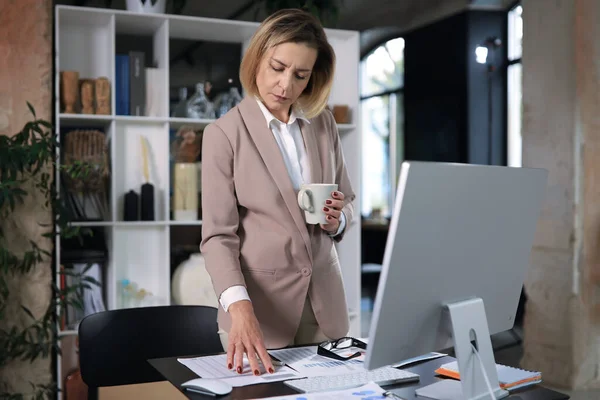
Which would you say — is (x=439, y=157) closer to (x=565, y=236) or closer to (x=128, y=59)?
(x=565, y=236)

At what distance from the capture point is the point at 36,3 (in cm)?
322

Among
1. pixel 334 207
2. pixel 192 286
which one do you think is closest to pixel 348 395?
pixel 334 207

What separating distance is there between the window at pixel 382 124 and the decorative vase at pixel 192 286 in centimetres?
592

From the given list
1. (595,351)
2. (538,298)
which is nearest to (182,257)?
(538,298)

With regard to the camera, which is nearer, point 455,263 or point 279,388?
point 455,263

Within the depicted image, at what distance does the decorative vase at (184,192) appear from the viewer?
358 centimetres

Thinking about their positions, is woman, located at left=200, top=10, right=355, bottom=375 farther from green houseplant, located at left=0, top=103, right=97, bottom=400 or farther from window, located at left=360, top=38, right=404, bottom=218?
window, located at left=360, top=38, right=404, bottom=218

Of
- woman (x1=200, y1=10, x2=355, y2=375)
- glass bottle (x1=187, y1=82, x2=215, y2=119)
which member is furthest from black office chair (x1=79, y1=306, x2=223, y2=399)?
glass bottle (x1=187, y1=82, x2=215, y2=119)

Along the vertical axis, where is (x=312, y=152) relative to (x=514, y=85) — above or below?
below

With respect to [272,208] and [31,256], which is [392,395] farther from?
[31,256]

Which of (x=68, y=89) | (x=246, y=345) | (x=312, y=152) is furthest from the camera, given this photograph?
(x=68, y=89)

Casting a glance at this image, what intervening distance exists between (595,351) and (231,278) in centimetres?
336

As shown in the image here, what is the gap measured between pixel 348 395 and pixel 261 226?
0.48 metres

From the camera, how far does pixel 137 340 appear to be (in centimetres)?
196
